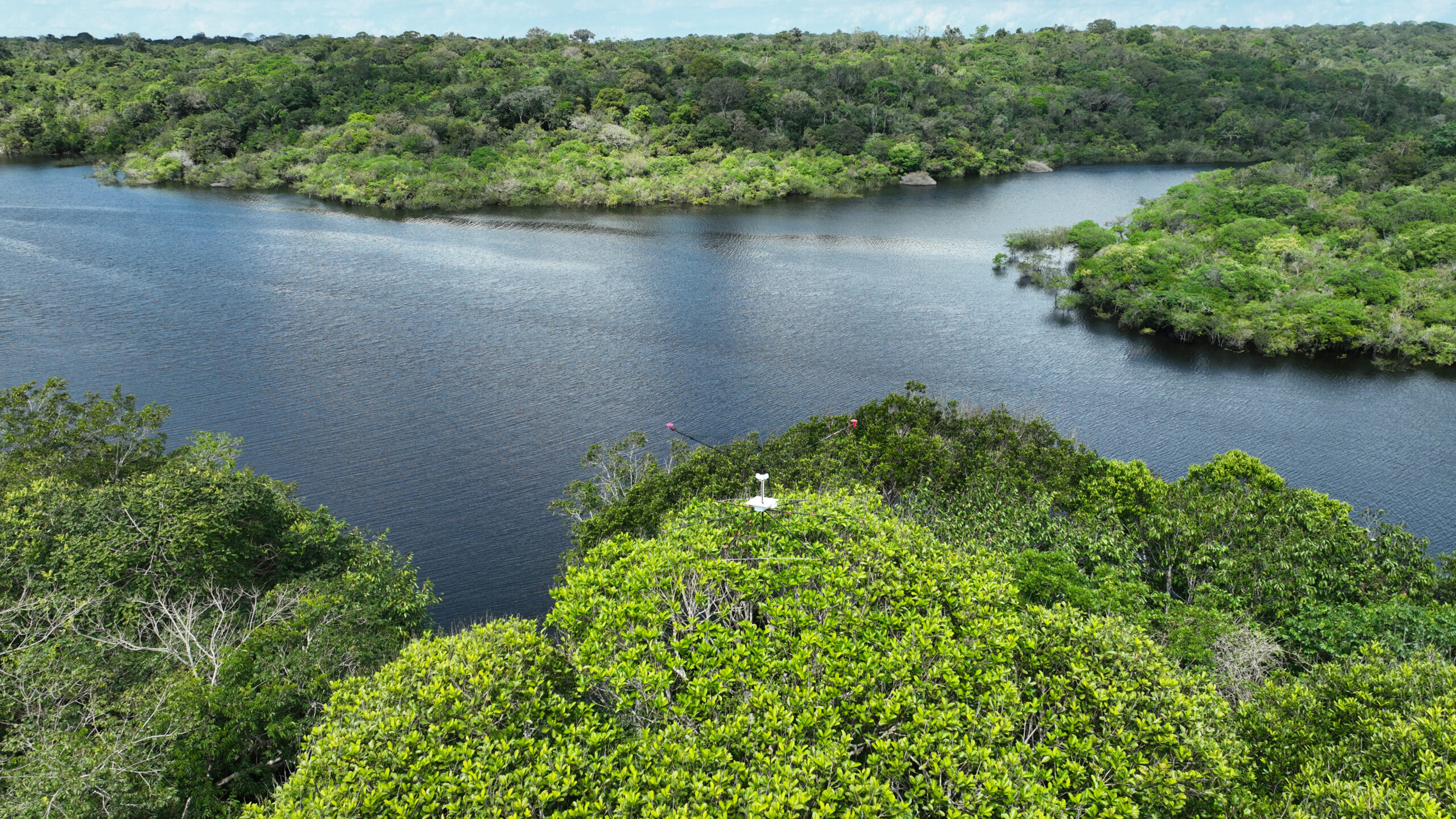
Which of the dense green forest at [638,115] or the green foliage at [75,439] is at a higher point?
the dense green forest at [638,115]

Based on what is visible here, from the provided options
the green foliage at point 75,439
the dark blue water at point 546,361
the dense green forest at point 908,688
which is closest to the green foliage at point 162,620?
the green foliage at point 75,439

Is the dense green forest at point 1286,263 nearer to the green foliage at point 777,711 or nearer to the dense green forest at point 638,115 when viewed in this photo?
the dense green forest at point 638,115

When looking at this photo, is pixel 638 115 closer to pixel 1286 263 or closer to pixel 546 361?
pixel 546 361

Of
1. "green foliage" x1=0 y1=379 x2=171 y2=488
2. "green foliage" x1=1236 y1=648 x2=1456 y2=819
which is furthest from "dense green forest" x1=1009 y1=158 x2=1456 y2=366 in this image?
"green foliage" x1=0 y1=379 x2=171 y2=488

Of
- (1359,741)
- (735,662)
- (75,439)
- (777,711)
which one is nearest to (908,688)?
(777,711)

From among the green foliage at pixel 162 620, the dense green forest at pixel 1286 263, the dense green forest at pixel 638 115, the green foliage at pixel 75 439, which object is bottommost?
the green foliage at pixel 162 620

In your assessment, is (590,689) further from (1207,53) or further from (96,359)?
(1207,53)
